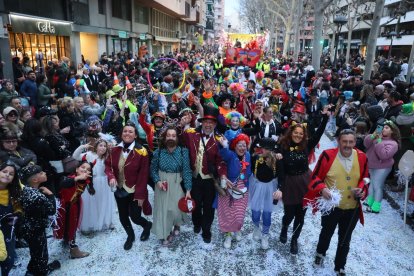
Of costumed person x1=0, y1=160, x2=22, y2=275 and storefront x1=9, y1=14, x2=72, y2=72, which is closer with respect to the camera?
costumed person x1=0, y1=160, x2=22, y2=275

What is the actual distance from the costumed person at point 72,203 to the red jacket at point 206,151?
133 cm

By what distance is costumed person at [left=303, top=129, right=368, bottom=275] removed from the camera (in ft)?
11.8

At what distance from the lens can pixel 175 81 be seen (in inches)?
400

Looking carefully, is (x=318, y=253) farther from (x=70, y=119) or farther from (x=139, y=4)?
(x=139, y=4)

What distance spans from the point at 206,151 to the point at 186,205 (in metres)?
0.77

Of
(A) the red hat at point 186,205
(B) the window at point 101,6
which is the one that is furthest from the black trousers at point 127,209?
(B) the window at point 101,6

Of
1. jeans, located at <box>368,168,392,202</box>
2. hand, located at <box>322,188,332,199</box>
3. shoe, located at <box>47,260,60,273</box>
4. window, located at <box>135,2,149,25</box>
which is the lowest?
shoe, located at <box>47,260,60,273</box>

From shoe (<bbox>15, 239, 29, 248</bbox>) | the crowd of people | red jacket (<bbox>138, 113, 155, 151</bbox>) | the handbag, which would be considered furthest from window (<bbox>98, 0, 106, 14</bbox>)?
shoe (<bbox>15, 239, 29, 248</bbox>)

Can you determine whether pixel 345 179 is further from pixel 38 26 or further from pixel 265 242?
pixel 38 26

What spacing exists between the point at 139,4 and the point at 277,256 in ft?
99.8

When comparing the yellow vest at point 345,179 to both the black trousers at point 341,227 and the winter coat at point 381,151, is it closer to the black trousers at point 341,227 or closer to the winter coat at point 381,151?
the black trousers at point 341,227

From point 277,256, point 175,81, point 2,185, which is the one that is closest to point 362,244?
point 277,256

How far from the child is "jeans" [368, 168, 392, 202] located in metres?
5.00

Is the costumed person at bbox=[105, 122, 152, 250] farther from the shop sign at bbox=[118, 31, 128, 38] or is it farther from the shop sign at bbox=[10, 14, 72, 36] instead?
the shop sign at bbox=[118, 31, 128, 38]
